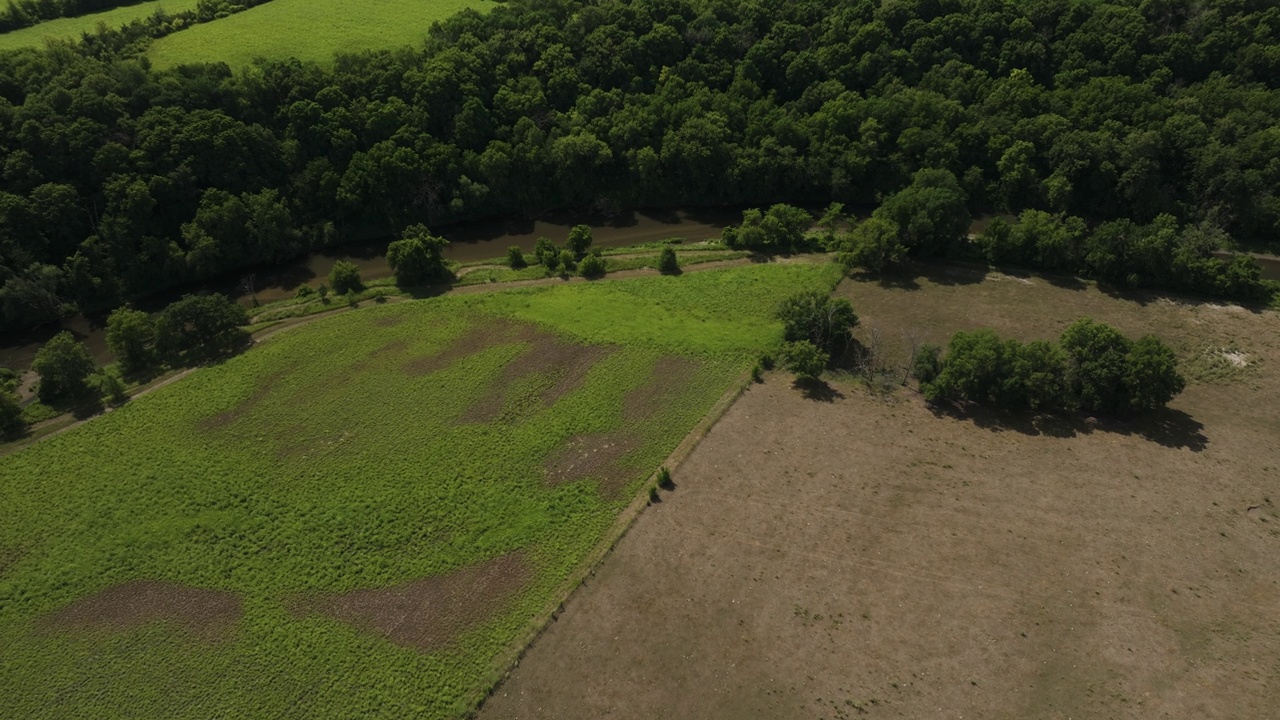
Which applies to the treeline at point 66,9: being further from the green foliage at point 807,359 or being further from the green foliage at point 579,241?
the green foliage at point 807,359

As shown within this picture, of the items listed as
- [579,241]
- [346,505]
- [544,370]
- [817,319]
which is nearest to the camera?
[346,505]

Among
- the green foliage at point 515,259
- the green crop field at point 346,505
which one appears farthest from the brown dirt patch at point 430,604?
the green foliage at point 515,259

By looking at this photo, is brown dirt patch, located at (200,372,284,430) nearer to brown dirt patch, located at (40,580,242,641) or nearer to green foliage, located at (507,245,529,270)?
brown dirt patch, located at (40,580,242,641)

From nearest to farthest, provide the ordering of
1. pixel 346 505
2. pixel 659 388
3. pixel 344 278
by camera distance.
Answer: pixel 346 505 < pixel 659 388 < pixel 344 278

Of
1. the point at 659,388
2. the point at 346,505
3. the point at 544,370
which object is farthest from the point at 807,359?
the point at 346,505

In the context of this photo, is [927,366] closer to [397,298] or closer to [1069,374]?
[1069,374]
